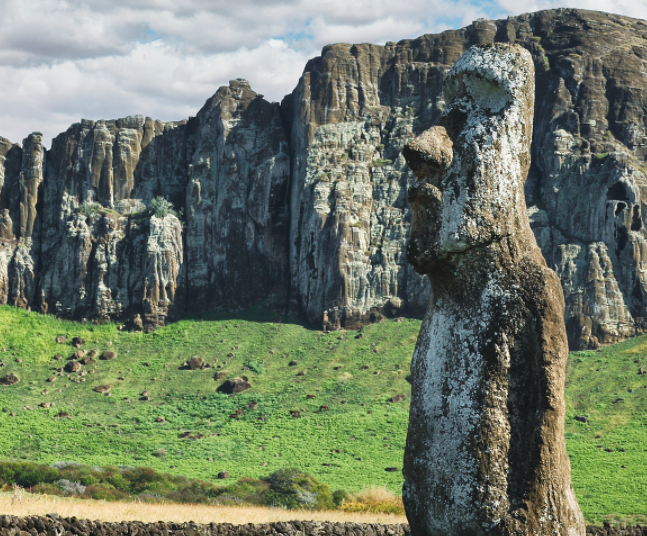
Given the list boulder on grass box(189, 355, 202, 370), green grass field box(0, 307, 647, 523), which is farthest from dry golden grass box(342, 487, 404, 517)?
boulder on grass box(189, 355, 202, 370)

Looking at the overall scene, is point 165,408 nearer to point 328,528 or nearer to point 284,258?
point 284,258

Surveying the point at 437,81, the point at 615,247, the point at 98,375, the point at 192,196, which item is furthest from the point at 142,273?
the point at 615,247

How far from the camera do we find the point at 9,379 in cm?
5956

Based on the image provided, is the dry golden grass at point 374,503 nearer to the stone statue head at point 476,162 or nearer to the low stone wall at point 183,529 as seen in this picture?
the low stone wall at point 183,529

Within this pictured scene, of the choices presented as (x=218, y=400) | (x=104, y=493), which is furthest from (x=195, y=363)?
(x=104, y=493)

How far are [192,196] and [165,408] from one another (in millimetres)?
26979

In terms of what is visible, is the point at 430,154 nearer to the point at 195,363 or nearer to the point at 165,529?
the point at 165,529

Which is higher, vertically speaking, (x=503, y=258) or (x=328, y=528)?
(x=503, y=258)

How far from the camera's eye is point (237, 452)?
4747cm

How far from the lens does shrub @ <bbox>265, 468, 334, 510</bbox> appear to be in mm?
31128

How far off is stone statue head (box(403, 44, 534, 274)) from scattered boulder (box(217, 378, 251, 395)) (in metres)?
51.4

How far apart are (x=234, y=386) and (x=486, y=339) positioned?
52037mm

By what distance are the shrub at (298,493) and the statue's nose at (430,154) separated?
23.0 meters

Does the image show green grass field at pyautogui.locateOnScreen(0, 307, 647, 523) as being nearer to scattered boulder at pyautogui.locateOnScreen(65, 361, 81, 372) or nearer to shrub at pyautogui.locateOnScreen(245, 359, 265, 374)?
shrub at pyautogui.locateOnScreen(245, 359, 265, 374)
